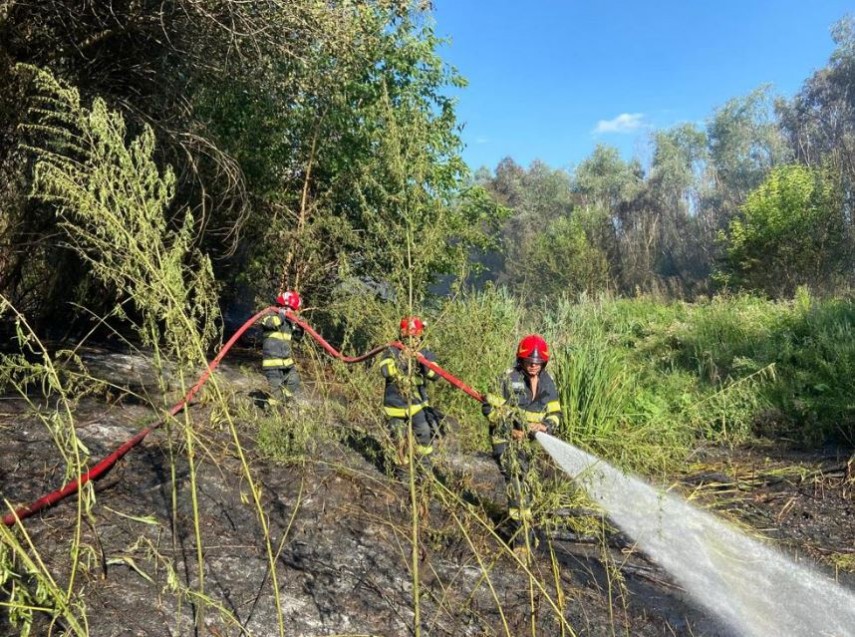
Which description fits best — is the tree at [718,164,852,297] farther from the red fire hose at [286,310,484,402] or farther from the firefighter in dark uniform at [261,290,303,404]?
the red fire hose at [286,310,484,402]

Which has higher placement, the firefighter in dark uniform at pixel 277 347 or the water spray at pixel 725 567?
the firefighter in dark uniform at pixel 277 347

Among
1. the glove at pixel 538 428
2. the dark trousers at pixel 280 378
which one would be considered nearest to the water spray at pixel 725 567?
the glove at pixel 538 428

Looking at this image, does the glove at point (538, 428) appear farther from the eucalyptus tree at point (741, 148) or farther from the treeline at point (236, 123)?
A: the eucalyptus tree at point (741, 148)

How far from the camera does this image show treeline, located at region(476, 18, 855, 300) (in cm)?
1905

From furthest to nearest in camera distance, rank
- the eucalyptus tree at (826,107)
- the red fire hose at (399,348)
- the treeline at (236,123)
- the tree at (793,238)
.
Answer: the eucalyptus tree at (826,107)
the tree at (793,238)
the treeline at (236,123)
the red fire hose at (399,348)

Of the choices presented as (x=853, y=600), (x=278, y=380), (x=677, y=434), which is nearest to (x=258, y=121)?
(x=278, y=380)

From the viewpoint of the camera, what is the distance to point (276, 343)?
6.20 metres

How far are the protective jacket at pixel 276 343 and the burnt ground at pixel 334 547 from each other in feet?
3.81

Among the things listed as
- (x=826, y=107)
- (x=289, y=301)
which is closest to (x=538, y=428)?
(x=289, y=301)

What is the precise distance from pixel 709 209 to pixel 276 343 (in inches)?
1457

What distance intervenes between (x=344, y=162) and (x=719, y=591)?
23.7 ft

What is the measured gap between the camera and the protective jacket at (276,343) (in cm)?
618

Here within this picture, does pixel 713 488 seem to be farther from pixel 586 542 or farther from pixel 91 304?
pixel 91 304

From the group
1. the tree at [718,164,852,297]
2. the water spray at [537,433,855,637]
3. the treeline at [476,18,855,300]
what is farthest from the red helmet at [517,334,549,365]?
the tree at [718,164,852,297]
